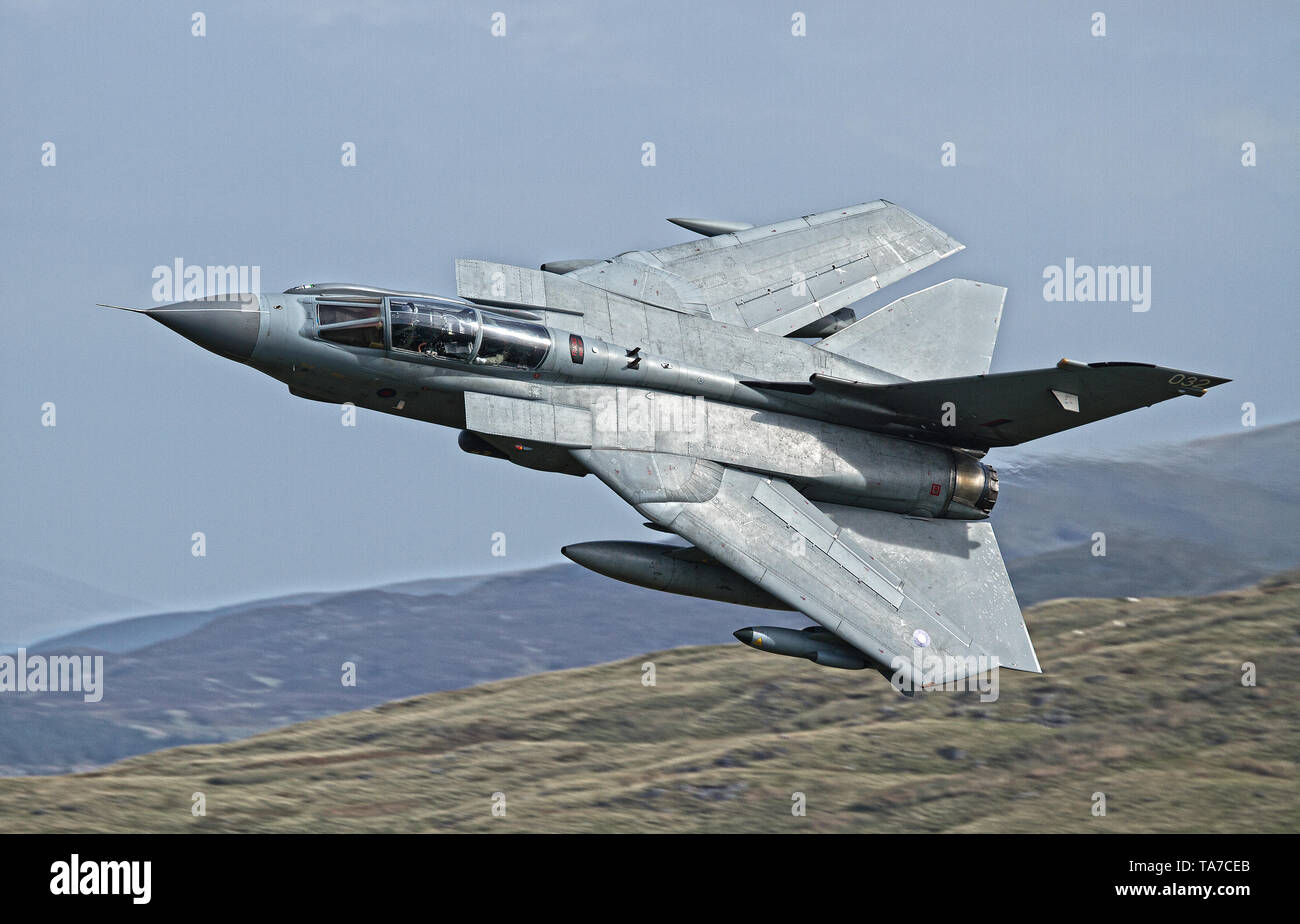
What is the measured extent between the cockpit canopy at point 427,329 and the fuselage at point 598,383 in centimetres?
2

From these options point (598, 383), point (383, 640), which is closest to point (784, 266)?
point (598, 383)

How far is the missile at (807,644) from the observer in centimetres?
1634

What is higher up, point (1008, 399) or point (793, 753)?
point (1008, 399)

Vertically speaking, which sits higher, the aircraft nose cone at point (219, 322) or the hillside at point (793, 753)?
the aircraft nose cone at point (219, 322)

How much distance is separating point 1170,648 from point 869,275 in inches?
742

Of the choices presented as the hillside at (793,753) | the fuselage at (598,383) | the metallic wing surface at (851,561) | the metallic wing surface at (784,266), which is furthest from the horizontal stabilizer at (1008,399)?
the hillside at (793,753)

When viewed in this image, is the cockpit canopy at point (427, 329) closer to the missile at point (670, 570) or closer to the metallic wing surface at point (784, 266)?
the metallic wing surface at point (784, 266)

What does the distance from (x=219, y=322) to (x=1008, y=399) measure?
426 inches

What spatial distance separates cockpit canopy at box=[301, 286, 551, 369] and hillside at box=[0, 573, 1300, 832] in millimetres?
13469

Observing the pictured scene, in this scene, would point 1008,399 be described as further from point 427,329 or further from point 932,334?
point 427,329

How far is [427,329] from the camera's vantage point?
50.4 ft

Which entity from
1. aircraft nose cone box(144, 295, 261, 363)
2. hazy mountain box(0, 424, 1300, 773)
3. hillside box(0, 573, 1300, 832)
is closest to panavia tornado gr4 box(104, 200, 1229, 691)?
aircraft nose cone box(144, 295, 261, 363)

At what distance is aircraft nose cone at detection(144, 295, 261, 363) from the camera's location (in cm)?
1459

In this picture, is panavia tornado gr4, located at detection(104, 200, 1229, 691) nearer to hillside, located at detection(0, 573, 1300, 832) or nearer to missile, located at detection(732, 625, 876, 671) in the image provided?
missile, located at detection(732, 625, 876, 671)
